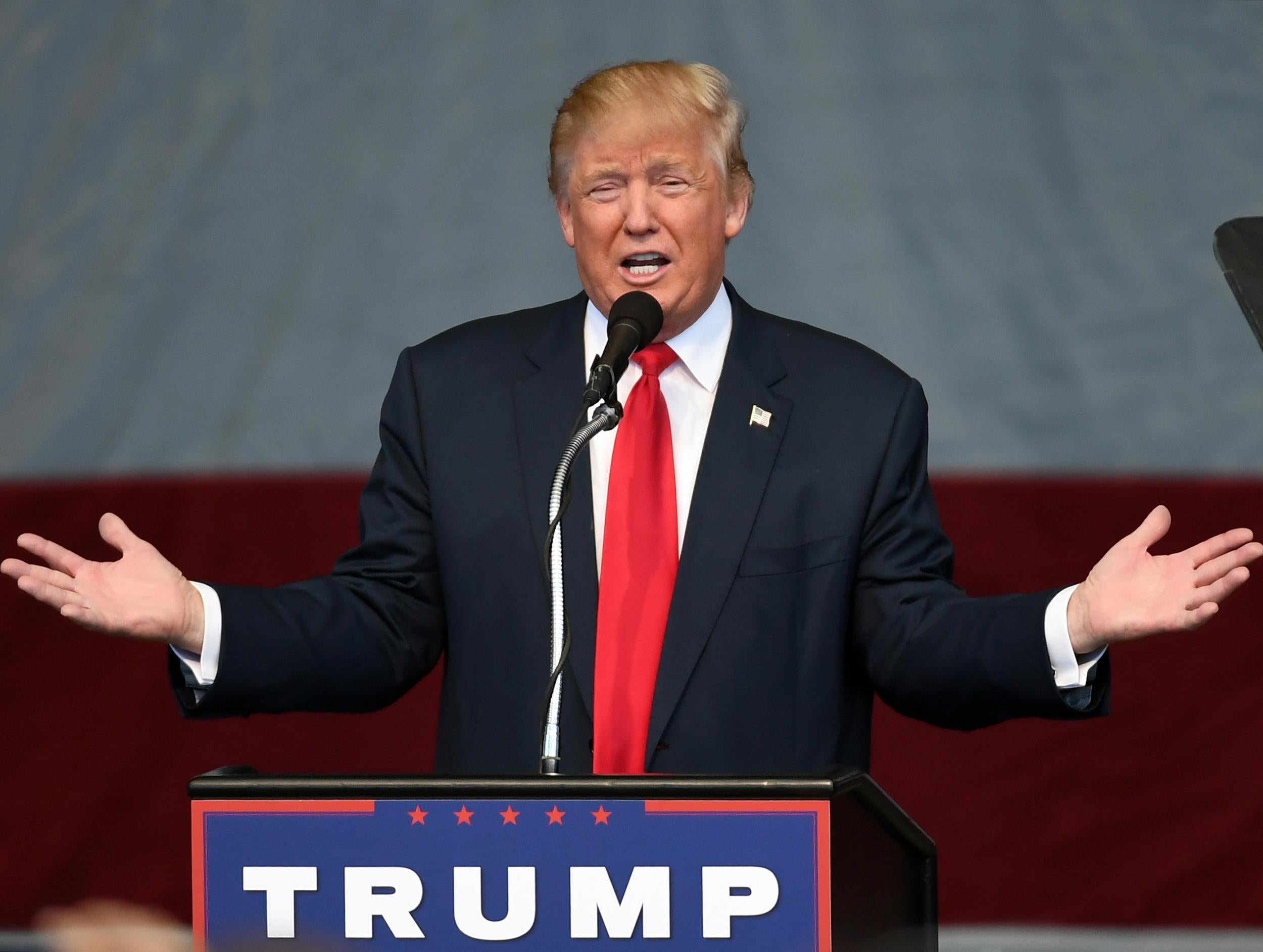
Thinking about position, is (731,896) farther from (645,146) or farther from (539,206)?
(539,206)

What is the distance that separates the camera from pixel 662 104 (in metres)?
1.98

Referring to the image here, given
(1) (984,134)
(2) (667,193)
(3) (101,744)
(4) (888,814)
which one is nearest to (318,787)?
(4) (888,814)

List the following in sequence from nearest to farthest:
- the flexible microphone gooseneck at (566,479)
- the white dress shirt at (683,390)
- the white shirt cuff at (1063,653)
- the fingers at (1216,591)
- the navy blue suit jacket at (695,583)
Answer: the flexible microphone gooseneck at (566,479) → the fingers at (1216,591) → the white shirt cuff at (1063,653) → the navy blue suit jacket at (695,583) → the white dress shirt at (683,390)

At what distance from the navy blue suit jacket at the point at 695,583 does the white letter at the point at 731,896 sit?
1.64ft

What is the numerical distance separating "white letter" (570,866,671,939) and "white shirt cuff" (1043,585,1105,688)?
518mm

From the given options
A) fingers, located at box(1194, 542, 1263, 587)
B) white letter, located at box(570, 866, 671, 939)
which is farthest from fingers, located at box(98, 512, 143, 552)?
fingers, located at box(1194, 542, 1263, 587)

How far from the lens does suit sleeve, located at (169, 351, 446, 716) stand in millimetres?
1716

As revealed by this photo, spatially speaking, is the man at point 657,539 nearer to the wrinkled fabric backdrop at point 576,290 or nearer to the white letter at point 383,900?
the white letter at point 383,900

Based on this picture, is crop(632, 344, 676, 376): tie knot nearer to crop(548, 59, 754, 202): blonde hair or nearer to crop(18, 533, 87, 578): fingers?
crop(548, 59, 754, 202): blonde hair

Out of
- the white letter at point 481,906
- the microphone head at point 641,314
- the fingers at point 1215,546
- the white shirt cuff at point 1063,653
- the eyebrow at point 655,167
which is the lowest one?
the white letter at point 481,906

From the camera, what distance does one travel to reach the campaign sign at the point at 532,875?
1.30 metres

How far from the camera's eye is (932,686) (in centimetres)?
180

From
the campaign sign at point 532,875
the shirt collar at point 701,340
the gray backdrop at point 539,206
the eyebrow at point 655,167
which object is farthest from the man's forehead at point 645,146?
the gray backdrop at point 539,206

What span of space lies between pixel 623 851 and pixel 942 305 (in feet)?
6.17
